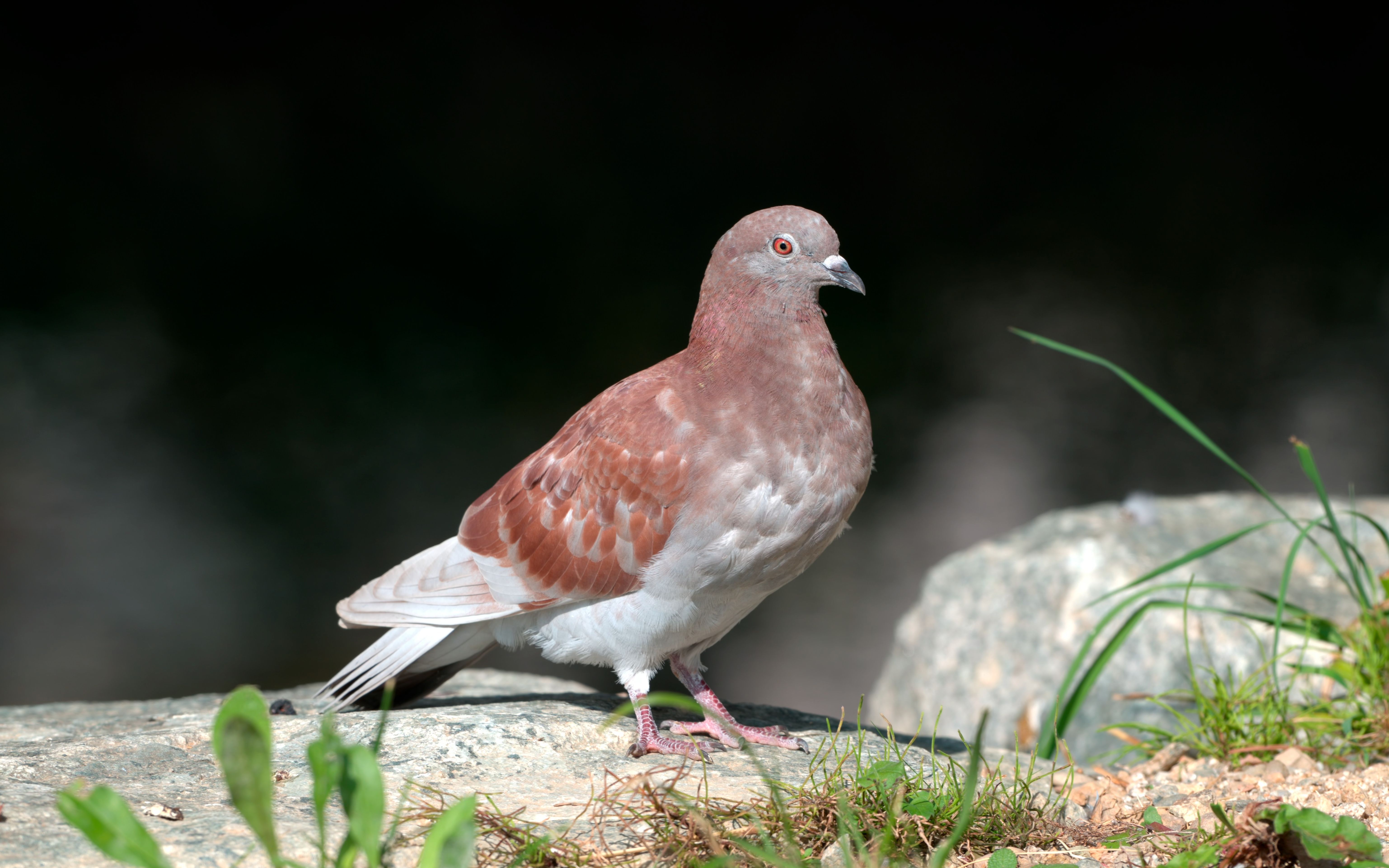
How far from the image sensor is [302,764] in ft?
8.20

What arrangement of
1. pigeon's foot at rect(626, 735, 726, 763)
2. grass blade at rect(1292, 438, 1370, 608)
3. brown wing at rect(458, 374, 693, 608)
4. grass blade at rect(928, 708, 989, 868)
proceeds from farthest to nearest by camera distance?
grass blade at rect(1292, 438, 1370, 608) < brown wing at rect(458, 374, 693, 608) < pigeon's foot at rect(626, 735, 726, 763) < grass blade at rect(928, 708, 989, 868)

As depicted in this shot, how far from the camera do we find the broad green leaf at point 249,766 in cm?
163

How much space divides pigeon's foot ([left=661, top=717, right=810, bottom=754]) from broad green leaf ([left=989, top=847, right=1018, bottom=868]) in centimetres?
86

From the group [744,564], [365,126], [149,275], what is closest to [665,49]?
[365,126]

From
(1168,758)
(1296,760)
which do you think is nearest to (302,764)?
(1168,758)

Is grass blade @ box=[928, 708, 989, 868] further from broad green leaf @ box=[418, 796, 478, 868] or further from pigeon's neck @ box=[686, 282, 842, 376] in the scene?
pigeon's neck @ box=[686, 282, 842, 376]

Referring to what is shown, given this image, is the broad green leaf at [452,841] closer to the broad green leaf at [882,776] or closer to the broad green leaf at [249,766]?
the broad green leaf at [249,766]

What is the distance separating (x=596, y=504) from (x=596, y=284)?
6.74 meters

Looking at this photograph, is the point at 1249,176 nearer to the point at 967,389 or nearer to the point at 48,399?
the point at 967,389

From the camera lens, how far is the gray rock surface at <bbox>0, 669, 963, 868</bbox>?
2014 millimetres

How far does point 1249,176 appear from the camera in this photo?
10.0 m

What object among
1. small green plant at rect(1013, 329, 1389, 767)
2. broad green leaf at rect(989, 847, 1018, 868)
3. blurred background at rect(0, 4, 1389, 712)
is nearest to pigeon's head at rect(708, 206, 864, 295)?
small green plant at rect(1013, 329, 1389, 767)

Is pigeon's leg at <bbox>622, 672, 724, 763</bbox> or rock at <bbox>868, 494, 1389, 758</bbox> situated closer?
pigeon's leg at <bbox>622, 672, 724, 763</bbox>

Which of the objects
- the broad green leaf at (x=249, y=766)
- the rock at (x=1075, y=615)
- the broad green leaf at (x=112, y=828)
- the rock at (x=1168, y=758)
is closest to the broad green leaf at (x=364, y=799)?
the broad green leaf at (x=249, y=766)
